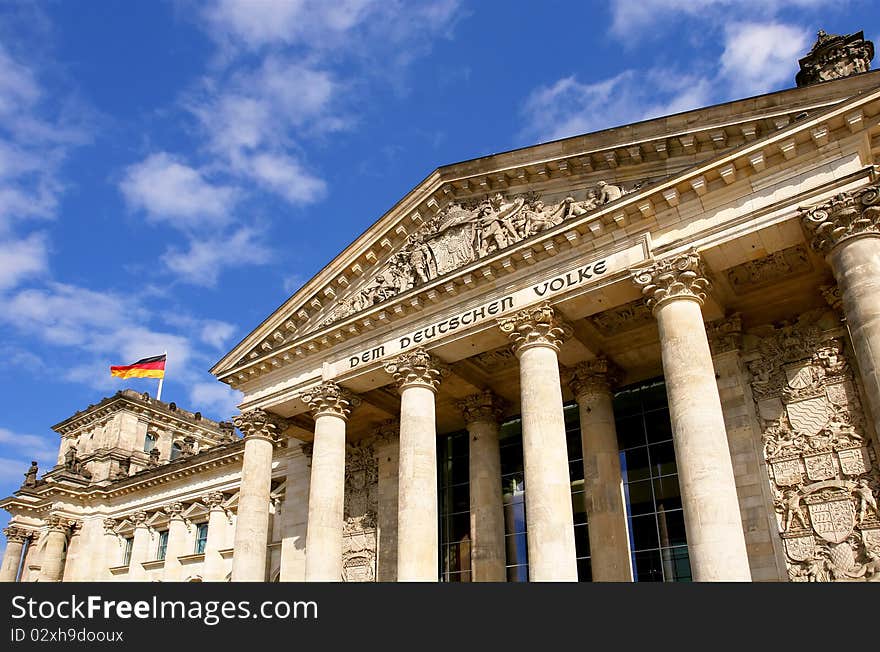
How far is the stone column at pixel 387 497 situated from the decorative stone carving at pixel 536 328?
6.97 m

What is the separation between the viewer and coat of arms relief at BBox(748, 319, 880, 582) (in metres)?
15.5

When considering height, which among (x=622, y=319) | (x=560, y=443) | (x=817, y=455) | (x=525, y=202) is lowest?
(x=817, y=455)

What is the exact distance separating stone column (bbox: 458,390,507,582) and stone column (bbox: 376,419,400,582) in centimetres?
259

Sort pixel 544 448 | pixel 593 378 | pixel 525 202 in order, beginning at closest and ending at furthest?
pixel 544 448, pixel 525 202, pixel 593 378

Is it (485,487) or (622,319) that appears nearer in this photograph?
(622,319)

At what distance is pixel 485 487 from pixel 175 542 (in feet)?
71.5

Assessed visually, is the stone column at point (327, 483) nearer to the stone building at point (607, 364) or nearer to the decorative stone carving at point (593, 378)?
the stone building at point (607, 364)

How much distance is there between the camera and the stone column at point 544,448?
16219mm

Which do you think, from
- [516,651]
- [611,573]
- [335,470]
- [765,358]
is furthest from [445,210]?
[516,651]

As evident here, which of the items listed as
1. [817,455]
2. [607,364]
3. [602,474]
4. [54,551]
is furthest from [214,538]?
[817,455]

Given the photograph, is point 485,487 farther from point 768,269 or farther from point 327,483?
point 768,269

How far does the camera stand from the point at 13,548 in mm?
43062

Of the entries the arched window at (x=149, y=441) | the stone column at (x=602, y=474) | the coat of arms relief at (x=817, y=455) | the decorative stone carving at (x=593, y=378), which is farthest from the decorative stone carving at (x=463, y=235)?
the arched window at (x=149, y=441)

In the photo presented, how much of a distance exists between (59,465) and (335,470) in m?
33.5
